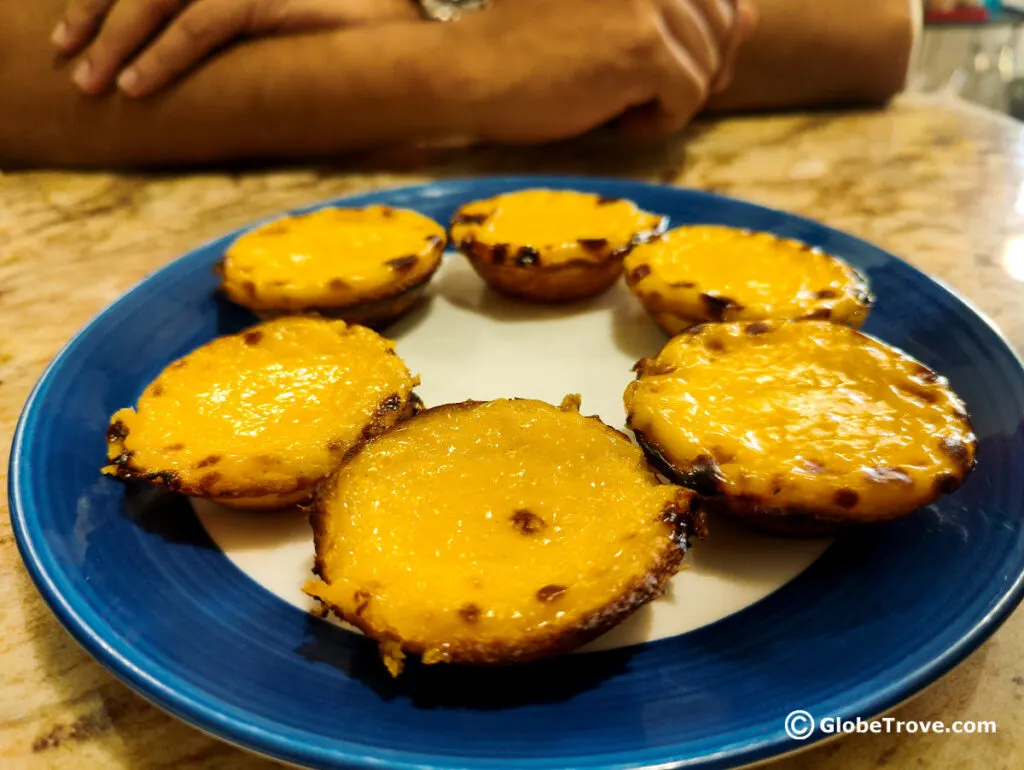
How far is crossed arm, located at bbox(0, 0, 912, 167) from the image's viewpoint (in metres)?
2.14

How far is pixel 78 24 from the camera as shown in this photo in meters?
2.16

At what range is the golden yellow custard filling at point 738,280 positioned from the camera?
1386 millimetres

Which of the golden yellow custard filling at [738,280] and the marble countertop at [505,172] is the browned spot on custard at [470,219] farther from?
the marble countertop at [505,172]

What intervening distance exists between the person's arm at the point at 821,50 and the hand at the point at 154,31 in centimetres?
134

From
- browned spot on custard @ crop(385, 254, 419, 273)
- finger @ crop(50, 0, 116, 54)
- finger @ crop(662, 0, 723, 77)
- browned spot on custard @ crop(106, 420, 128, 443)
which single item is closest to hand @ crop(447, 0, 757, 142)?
finger @ crop(662, 0, 723, 77)

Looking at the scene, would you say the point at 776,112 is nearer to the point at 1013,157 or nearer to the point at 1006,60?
the point at 1013,157

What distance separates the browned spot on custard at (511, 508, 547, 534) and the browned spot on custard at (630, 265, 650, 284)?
65cm

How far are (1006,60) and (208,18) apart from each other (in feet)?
17.2

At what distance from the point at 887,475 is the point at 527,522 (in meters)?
0.46

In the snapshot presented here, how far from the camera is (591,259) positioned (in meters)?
1.54

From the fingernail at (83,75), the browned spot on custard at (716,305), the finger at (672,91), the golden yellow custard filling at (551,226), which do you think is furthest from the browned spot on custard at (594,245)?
the fingernail at (83,75)

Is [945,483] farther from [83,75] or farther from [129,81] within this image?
[83,75]

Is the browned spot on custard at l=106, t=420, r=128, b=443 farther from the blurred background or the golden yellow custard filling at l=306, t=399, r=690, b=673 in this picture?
the blurred background

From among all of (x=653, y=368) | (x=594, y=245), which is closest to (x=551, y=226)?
(x=594, y=245)
